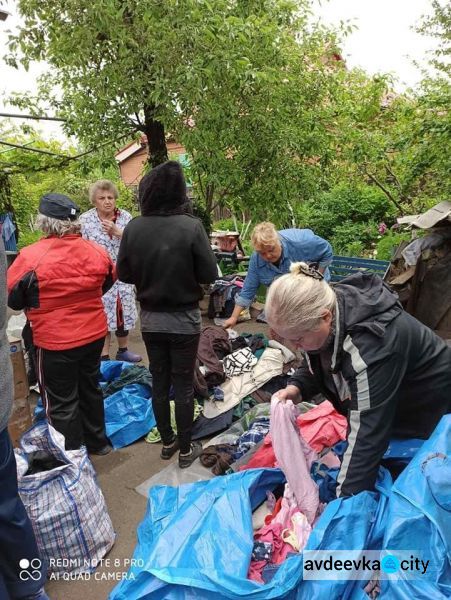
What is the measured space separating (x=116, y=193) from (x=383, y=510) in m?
3.37

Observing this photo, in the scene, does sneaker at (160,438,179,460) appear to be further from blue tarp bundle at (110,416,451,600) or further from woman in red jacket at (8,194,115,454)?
blue tarp bundle at (110,416,451,600)

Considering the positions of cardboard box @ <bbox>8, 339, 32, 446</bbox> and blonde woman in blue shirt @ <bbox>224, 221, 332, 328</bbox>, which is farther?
blonde woman in blue shirt @ <bbox>224, 221, 332, 328</bbox>

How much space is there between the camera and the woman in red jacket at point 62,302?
258 centimetres

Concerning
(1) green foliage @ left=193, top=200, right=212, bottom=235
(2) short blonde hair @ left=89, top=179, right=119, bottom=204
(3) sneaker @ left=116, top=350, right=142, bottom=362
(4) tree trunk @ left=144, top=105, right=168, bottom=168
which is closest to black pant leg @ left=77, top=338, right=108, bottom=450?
(3) sneaker @ left=116, top=350, right=142, bottom=362

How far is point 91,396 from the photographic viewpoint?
3029mm

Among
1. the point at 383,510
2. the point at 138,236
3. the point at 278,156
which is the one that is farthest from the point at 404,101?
the point at 383,510

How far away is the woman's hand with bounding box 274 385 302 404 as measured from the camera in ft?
6.74

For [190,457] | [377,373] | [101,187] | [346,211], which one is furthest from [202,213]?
[346,211]

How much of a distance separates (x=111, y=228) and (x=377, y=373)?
3033 mm

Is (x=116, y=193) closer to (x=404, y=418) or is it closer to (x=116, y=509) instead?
(x=116, y=509)

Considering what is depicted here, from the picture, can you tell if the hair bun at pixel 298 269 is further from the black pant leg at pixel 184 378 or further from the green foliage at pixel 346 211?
the green foliage at pixel 346 211

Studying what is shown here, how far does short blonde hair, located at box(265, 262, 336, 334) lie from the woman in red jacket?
154 centimetres

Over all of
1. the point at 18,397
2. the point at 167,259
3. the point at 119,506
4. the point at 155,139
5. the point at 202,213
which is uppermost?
the point at 155,139

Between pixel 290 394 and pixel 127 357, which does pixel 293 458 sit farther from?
pixel 127 357
